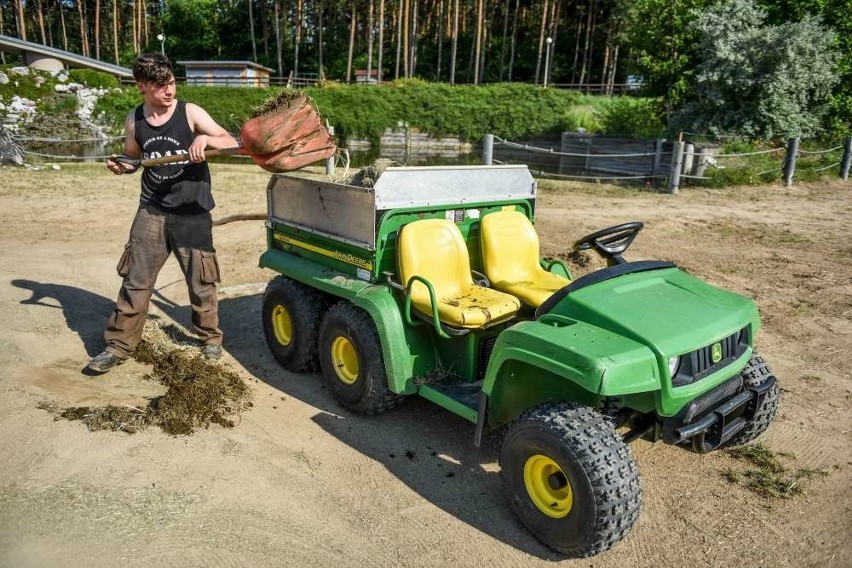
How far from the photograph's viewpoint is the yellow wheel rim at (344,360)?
4.36 meters

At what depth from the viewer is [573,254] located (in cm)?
809

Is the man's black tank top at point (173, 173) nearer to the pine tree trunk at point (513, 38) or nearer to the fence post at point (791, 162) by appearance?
the fence post at point (791, 162)

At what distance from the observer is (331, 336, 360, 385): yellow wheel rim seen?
436 centimetres

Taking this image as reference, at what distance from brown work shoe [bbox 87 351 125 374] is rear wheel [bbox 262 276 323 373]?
44.1 inches

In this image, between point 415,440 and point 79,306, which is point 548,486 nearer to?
point 415,440

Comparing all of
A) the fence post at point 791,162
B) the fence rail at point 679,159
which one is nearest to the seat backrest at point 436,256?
the fence rail at point 679,159

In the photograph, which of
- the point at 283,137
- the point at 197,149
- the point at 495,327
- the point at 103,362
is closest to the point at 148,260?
the point at 103,362

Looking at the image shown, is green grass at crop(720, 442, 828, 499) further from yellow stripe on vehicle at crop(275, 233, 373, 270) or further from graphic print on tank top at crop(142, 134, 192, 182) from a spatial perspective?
graphic print on tank top at crop(142, 134, 192, 182)

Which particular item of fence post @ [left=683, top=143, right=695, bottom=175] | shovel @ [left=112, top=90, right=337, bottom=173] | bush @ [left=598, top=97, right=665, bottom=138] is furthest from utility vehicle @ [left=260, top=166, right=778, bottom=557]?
bush @ [left=598, top=97, right=665, bottom=138]

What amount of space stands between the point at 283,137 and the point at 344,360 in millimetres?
1533

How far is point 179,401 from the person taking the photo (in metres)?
4.21

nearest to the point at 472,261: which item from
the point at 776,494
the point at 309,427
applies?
the point at 309,427

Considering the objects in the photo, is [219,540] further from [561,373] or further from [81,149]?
[81,149]

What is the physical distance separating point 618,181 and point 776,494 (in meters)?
14.2
